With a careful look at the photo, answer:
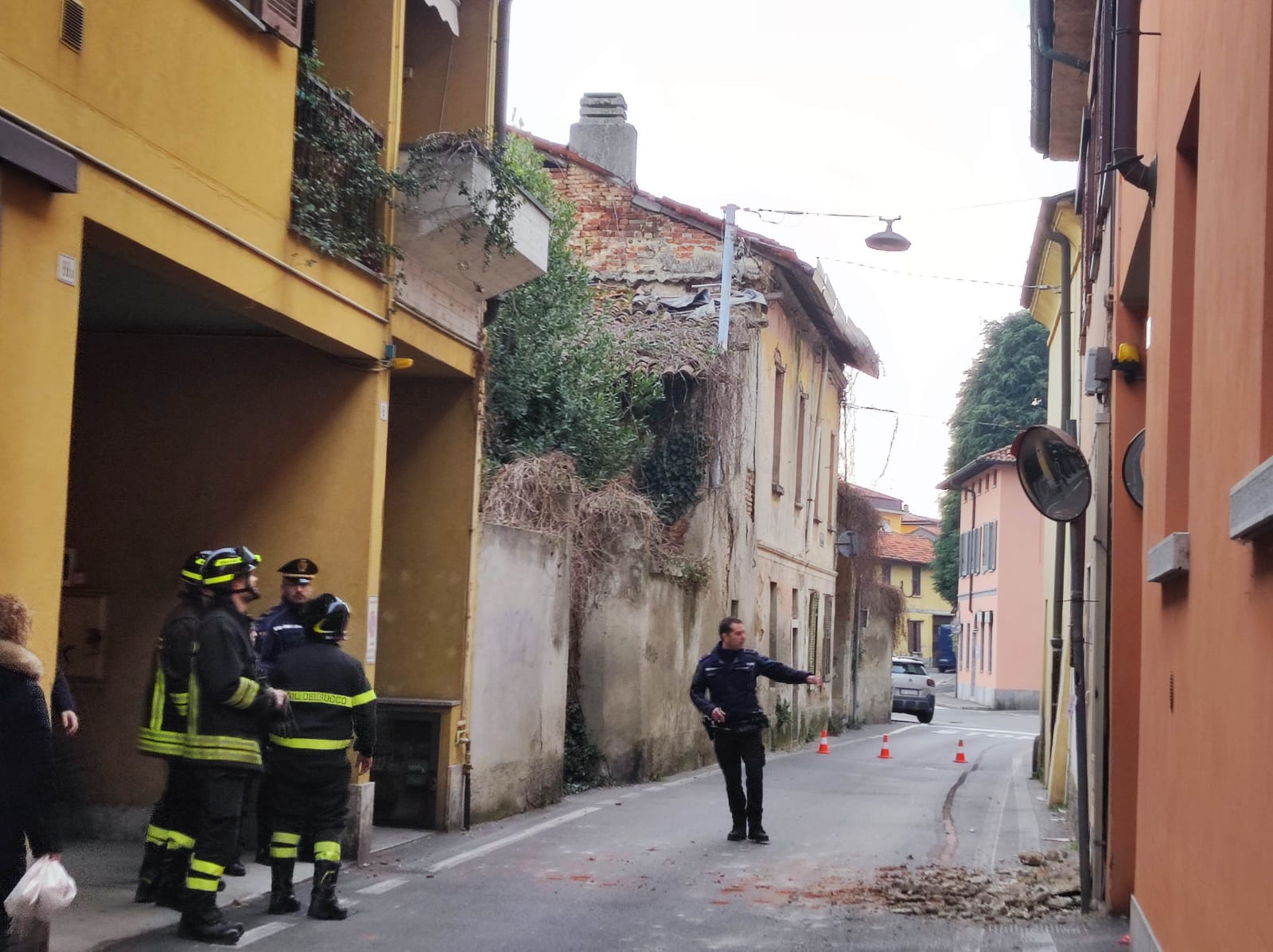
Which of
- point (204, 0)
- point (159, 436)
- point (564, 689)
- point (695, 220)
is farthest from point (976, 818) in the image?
point (695, 220)

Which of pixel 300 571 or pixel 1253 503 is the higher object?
pixel 1253 503

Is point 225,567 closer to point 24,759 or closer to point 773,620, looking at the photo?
point 24,759

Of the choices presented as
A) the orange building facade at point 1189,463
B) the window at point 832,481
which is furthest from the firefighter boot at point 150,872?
the window at point 832,481

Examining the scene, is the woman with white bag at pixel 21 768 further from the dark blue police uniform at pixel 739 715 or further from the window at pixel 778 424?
the window at pixel 778 424

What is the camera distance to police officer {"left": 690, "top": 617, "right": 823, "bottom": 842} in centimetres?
1188

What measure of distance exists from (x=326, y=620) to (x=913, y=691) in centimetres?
3516

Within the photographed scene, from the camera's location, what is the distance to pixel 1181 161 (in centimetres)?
677

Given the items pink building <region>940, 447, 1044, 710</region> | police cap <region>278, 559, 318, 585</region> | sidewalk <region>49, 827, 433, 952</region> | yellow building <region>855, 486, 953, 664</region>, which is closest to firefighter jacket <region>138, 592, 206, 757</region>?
sidewalk <region>49, 827, 433, 952</region>

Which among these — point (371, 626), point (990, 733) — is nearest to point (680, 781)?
point (371, 626)

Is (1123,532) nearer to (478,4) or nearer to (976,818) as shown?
(976,818)

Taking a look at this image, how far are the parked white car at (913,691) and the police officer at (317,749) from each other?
3433cm

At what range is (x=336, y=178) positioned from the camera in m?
10.1

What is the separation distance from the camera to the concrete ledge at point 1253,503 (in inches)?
152

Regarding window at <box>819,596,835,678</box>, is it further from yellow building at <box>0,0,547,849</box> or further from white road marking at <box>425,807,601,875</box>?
yellow building at <box>0,0,547,849</box>
